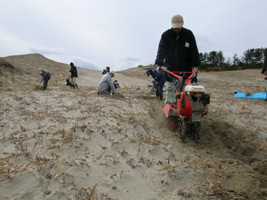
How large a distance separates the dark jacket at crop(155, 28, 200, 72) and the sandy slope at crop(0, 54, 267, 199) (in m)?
1.32

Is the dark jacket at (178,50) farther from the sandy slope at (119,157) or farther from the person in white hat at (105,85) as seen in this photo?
the person in white hat at (105,85)

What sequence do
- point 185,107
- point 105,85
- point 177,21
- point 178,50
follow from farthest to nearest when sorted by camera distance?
point 105,85 → point 178,50 → point 177,21 → point 185,107

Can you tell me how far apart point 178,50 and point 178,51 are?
0.07 feet

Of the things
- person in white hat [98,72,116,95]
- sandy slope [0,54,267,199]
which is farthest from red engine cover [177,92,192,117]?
person in white hat [98,72,116,95]

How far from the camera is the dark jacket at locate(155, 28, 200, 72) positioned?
388 centimetres

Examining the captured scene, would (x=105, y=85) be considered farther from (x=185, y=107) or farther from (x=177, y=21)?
(x=185, y=107)

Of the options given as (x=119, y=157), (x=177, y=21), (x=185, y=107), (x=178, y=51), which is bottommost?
(x=119, y=157)

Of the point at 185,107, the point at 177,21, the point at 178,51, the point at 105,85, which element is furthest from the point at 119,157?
the point at 105,85

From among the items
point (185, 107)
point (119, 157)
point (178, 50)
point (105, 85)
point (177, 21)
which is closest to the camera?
point (119, 157)

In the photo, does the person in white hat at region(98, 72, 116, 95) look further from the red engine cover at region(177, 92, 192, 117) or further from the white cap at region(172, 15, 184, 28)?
the red engine cover at region(177, 92, 192, 117)

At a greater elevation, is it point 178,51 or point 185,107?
point 178,51

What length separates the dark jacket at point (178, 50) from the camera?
12.7ft

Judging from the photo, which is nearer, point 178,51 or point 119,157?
point 119,157

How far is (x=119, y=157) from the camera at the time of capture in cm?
256
